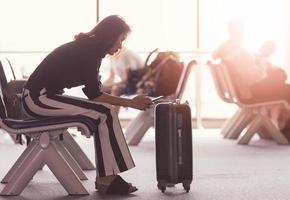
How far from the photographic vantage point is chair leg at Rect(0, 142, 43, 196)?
286 centimetres

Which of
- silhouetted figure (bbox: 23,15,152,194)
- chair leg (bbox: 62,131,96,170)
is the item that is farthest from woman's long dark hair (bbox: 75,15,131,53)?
chair leg (bbox: 62,131,96,170)

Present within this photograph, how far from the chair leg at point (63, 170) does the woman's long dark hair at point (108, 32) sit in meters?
0.52

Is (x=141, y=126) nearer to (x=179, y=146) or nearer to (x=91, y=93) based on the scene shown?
(x=179, y=146)

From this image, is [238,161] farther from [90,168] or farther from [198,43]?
[198,43]

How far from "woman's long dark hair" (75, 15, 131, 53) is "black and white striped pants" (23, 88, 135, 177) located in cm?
28

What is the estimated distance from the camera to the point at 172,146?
117 inches

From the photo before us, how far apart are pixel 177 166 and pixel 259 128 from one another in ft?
9.32

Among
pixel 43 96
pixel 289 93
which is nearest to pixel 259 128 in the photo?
pixel 289 93

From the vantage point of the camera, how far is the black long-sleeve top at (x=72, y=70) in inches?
110

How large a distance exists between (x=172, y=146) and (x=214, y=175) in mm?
698

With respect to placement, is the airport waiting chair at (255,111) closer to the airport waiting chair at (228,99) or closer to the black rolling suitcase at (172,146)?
the airport waiting chair at (228,99)

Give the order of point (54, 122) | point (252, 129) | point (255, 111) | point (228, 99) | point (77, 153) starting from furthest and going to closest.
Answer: point (228, 99)
point (255, 111)
point (252, 129)
point (77, 153)
point (54, 122)

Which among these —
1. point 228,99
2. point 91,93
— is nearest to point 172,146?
point 91,93

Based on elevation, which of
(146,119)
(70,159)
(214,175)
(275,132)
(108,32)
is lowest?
(275,132)
